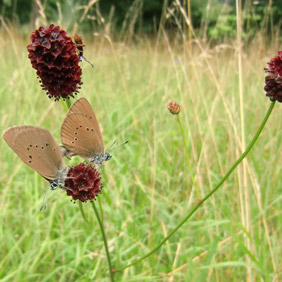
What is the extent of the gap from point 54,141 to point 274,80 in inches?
26.9

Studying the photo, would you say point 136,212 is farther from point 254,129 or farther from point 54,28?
point 54,28

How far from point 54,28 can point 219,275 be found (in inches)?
52.0

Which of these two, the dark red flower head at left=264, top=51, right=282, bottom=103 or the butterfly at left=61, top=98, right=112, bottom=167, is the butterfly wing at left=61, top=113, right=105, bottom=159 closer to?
the butterfly at left=61, top=98, right=112, bottom=167

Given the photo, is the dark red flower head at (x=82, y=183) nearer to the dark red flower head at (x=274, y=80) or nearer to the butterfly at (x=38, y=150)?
the butterfly at (x=38, y=150)

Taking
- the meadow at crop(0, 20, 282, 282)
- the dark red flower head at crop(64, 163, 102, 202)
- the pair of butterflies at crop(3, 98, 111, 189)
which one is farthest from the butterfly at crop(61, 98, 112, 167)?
the meadow at crop(0, 20, 282, 282)

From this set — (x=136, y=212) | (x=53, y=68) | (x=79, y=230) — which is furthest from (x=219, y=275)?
(x=53, y=68)

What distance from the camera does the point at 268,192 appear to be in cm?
208

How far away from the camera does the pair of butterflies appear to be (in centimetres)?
101

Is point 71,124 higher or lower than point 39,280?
higher

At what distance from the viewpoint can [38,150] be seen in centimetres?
107

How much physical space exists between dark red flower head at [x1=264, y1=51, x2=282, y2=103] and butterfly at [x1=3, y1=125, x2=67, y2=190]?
658mm

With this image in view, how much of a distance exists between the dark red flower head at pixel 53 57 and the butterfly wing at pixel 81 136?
0.10 m

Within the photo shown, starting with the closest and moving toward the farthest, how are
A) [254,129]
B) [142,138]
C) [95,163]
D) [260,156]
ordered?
[95,163] → [260,156] → [254,129] → [142,138]

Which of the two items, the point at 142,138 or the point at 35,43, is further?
the point at 142,138
